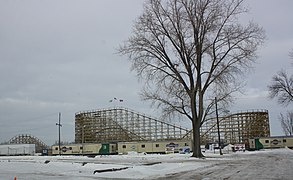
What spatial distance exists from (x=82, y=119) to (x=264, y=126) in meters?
47.2

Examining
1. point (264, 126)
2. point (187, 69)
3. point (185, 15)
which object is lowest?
point (264, 126)

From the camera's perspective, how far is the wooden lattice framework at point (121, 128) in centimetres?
7906

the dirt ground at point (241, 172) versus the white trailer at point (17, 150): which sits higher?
the dirt ground at point (241, 172)

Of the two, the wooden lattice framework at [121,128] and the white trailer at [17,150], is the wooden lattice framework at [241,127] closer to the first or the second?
the wooden lattice framework at [121,128]

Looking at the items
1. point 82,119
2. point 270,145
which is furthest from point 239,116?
point 82,119

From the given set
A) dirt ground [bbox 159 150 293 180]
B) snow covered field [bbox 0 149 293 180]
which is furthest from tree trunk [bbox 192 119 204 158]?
dirt ground [bbox 159 150 293 180]

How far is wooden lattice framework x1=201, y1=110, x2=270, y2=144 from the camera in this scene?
261 feet

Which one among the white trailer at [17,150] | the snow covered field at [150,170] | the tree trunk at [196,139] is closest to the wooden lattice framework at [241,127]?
the white trailer at [17,150]

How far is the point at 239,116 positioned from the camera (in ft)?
262

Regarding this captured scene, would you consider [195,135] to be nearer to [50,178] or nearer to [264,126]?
[50,178]

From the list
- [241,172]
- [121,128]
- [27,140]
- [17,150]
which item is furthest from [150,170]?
[27,140]

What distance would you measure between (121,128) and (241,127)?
28732 mm

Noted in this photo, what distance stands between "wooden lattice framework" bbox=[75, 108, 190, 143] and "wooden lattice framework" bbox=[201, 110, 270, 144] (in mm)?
7131

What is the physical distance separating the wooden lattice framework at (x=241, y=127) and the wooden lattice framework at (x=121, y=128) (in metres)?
7.13
